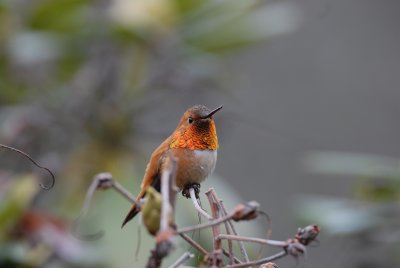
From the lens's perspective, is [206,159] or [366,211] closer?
[206,159]

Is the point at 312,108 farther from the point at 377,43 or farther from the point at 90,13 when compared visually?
the point at 90,13

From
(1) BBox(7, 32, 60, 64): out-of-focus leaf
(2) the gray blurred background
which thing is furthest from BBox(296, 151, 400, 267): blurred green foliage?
(1) BBox(7, 32, 60, 64): out-of-focus leaf

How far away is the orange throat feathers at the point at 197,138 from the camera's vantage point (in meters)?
0.84

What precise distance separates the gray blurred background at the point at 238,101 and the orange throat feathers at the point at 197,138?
28.3 inches

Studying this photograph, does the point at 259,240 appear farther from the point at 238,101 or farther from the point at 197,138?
the point at 238,101

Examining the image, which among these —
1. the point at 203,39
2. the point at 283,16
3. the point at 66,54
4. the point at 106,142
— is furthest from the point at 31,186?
the point at 283,16

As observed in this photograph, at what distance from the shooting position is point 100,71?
9.00ft

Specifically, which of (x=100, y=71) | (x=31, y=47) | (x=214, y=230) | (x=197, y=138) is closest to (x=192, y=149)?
(x=197, y=138)

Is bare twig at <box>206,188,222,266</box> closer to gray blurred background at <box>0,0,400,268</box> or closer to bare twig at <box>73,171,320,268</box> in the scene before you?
bare twig at <box>73,171,320,268</box>

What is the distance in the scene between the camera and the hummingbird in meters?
0.83

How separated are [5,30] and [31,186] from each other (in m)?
1.22

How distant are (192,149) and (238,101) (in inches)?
86.6

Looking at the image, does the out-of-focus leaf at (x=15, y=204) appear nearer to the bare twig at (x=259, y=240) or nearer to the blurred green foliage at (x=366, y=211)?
the blurred green foliage at (x=366, y=211)

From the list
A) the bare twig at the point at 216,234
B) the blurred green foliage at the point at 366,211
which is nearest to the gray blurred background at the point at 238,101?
the blurred green foliage at the point at 366,211
